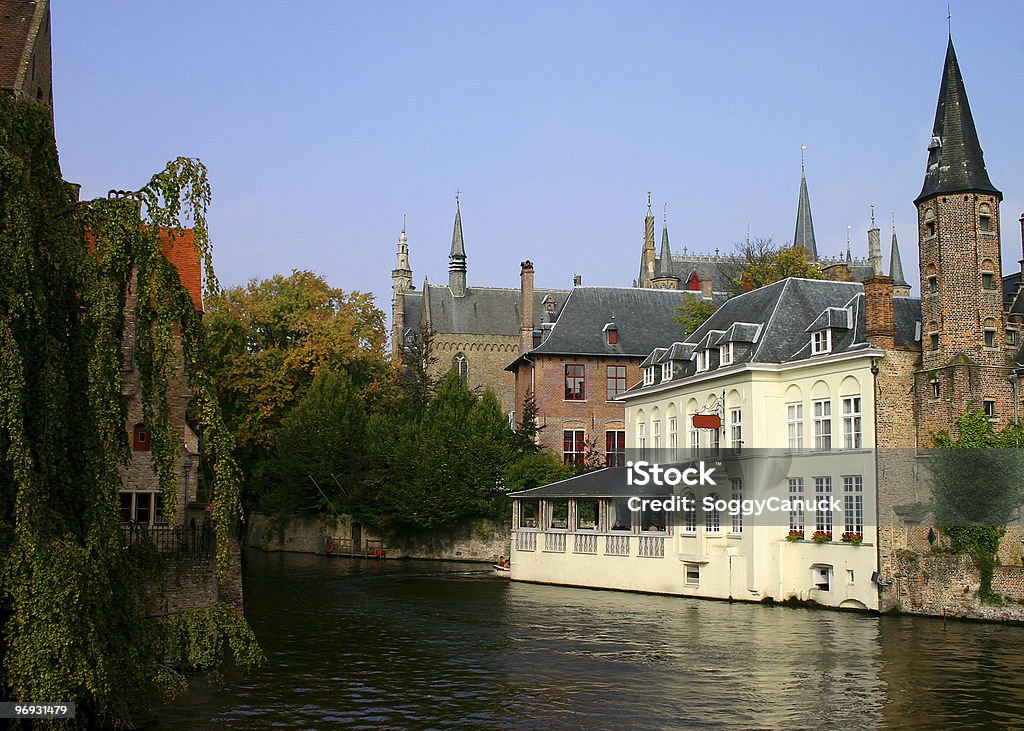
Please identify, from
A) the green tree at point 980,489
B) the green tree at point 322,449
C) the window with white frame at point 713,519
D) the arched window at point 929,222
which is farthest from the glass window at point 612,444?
the green tree at point 980,489

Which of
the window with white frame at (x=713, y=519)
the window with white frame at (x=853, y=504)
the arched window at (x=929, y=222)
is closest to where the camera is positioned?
the window with white frame at (x=853, y=504)

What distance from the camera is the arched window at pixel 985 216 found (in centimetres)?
2875

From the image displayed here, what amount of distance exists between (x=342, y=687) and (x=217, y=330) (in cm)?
3319

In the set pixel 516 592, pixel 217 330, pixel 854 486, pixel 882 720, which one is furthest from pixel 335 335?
Result: pixel 882 720

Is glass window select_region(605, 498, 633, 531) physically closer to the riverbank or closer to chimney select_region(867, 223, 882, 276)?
the riverbank

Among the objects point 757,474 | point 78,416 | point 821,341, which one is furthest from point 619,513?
point 78,416

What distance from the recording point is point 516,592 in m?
35.2

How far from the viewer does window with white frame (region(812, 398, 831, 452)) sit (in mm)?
29984

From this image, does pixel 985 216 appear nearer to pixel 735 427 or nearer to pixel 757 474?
pixel 735 427

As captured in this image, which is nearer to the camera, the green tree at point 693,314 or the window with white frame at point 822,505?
the window with white frame at point 822,505

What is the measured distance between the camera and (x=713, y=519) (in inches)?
1276

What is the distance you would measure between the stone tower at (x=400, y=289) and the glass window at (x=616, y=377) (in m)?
28.9

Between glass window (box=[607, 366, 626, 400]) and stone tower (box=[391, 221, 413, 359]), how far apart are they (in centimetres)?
2888

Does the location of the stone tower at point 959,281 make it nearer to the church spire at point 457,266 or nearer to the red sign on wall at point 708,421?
the red sign on wall at point 708,421
